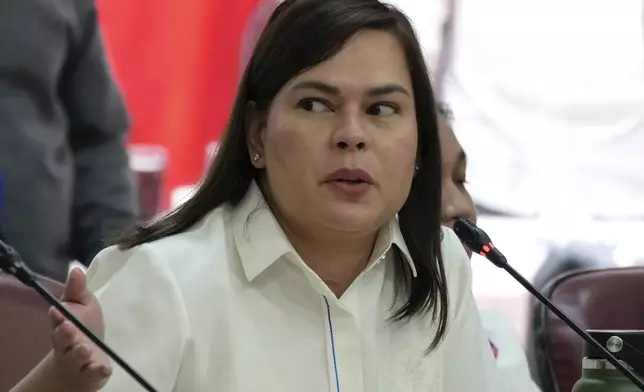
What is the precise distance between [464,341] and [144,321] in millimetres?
498

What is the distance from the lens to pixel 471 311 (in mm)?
1563

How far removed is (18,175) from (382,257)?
3.49ft

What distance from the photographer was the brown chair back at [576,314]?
1825 millimetres

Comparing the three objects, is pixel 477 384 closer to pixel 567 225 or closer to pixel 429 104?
pixel 429 104

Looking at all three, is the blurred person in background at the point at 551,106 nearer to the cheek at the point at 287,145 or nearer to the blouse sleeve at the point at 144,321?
the cheek at the point at 287,145

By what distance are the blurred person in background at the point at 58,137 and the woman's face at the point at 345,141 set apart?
0.94m

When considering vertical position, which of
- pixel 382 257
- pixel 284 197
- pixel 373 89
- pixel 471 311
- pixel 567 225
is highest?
pixel 373 89

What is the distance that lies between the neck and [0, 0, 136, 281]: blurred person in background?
87 cm

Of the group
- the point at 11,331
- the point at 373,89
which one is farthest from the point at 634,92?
the point at 11,331

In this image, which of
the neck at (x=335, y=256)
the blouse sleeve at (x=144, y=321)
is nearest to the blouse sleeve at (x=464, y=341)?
the neck at (x=335, y=256)

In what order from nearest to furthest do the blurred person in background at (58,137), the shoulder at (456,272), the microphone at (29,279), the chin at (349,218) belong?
the microphone at (29,279)
the chin at (349,218)
the shoulder at (456,272)
the blurred person in background at (58,137)

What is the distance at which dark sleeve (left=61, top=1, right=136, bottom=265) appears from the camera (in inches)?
93.5

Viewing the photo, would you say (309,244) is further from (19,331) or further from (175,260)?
(19,331)

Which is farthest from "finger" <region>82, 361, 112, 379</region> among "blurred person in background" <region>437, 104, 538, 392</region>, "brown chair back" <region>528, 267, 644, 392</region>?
"brown chair back" <region>528, 267, 644, 392</region>
